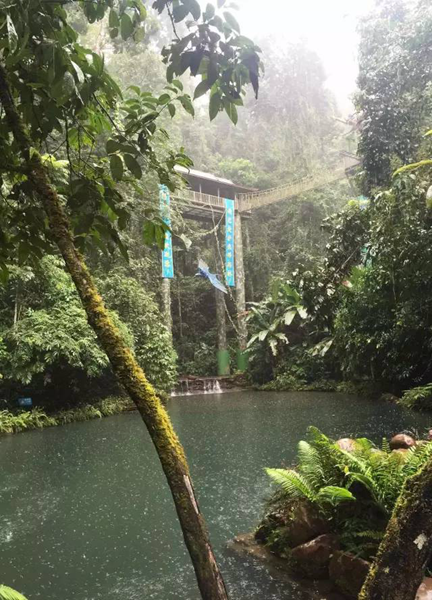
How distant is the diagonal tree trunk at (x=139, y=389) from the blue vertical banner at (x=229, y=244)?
43.7ft

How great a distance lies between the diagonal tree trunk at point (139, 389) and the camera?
85 centimetres

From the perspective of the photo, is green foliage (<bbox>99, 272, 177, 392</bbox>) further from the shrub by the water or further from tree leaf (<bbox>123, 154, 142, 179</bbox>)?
tree leaf (<bbox>123, 154, 142, 179</bbox>)

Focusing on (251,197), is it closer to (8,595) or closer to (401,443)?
(401,443)

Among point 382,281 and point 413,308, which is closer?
point 413,308

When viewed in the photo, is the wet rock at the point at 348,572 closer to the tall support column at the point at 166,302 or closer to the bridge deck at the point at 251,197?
the tall support column at the point at 166,302

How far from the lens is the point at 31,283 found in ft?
29.9

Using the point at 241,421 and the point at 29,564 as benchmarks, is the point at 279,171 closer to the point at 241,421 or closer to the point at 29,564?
the point at 241,421

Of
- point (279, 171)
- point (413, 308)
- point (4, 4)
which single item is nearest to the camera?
point (4, 4)

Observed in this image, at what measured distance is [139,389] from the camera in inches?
37.3

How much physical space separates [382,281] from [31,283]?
6.16 meters

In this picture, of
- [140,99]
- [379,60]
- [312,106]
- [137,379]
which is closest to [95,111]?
[140,99]

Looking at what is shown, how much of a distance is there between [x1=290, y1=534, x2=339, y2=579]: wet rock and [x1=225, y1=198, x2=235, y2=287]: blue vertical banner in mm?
11719

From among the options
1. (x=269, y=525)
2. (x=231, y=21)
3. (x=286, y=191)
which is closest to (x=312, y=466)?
(x=269, y=525)

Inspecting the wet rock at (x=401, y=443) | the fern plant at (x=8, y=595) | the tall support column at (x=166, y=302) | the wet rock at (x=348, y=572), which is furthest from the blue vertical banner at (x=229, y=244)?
the fern plant at (x=8, y=595)
